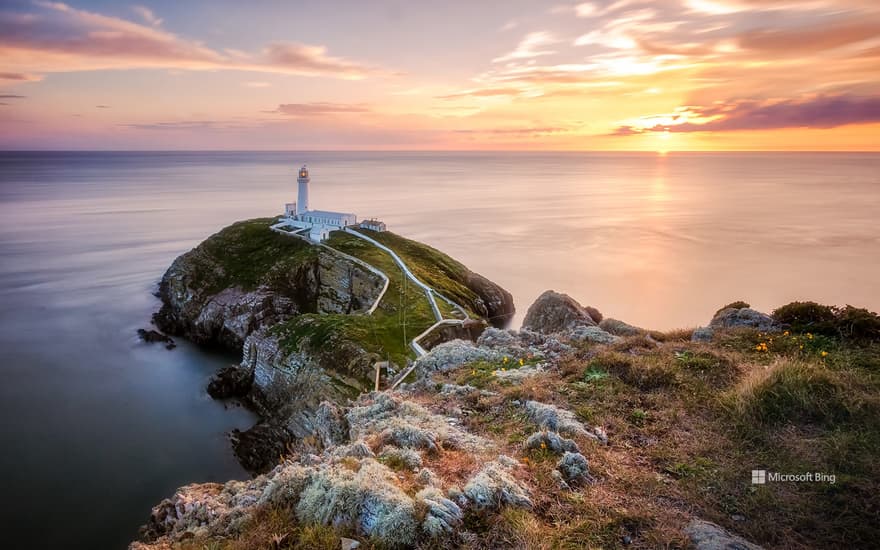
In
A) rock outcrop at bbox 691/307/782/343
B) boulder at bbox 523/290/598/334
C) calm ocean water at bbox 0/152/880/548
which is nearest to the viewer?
rock outcrop at bbox 691/307/782/343

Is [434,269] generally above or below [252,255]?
below

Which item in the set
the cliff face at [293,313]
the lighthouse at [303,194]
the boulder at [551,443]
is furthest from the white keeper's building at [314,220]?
the boulder at [551,443]

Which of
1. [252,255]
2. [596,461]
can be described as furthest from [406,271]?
[596,461]

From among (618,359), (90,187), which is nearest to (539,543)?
(618,359)

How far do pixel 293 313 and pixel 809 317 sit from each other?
39.7 m

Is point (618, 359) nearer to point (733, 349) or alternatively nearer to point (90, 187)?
point (733, 349)

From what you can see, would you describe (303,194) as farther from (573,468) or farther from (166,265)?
(573,468)

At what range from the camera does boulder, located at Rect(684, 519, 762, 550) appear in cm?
642

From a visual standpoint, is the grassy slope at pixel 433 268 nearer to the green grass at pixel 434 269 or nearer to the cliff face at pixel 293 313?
the green grass at pixel 434 269

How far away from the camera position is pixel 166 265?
71.4 metres

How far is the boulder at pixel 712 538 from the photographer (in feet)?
21.1

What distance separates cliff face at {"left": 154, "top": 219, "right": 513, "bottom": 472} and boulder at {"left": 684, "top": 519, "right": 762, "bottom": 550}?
16521 mm

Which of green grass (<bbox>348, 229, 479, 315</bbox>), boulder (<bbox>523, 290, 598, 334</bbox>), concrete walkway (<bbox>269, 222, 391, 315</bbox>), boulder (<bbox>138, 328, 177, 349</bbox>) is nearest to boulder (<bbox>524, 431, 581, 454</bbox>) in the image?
boulder (<bbox>523, 290, 598, 334</bbox>)

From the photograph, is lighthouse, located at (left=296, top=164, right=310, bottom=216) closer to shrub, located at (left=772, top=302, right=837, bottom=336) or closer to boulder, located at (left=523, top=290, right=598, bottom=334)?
boulder, located at (left=523, top=290, right=598, bottom=334)
